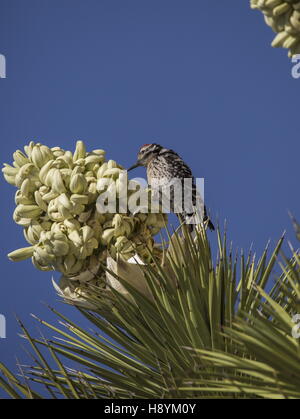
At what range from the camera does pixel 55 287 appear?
7.49ft

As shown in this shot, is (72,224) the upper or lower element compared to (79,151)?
lower

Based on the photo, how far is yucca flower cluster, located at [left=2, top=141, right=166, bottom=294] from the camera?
2.13m

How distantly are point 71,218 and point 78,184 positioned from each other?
11cm

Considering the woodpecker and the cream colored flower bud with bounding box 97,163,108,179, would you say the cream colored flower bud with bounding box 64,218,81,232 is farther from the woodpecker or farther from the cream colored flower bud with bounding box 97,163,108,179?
the woodpecker

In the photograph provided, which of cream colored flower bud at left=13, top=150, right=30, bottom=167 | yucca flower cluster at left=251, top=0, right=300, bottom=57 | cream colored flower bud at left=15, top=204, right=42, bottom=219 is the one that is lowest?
cream colored flower bud at left=15, top=204, right=42, bottom=219

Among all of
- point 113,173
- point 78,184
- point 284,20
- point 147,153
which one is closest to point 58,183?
point 78,184

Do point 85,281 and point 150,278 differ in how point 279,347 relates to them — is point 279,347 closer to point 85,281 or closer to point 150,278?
point 150,278

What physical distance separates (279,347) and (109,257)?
34.2 inches

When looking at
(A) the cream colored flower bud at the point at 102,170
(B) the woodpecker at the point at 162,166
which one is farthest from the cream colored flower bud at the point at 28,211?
(B) the woodpecker at the point at 162,166

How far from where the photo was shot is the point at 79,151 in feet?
7.53

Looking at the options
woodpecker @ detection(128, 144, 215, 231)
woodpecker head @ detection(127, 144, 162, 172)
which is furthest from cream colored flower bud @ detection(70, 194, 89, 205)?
woodpecker head @ detection(127, 144, 162, 172)

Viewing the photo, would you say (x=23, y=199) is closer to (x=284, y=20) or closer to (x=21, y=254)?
(x=21, y=254)

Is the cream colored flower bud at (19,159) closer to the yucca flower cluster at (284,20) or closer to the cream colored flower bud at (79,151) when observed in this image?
the cream colored flower bud at (79,151)
